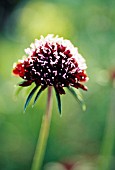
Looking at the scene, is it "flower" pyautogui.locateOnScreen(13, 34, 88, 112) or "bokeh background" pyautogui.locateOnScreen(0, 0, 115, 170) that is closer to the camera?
"flower" pyautogui.locateOnScreen(13, 34, 88, 112)

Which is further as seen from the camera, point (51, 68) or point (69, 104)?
point (69, 104)

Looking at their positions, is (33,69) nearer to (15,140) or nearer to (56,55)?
(56,55)

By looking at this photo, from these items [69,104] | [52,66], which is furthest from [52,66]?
[69,104]

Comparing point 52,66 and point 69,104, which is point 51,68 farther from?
point 69,104

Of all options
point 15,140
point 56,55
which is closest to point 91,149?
point 15,140

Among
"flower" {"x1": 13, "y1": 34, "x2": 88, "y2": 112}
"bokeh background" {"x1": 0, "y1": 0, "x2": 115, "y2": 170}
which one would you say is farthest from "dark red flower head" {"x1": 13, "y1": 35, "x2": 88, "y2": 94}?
"bokeh background" {"x1": 0, "y1": 0, "x2": 115, "y2": 170}

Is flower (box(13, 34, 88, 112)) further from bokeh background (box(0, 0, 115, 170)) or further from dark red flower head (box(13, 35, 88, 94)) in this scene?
bokeh background (box(0, 0, 115, 170))

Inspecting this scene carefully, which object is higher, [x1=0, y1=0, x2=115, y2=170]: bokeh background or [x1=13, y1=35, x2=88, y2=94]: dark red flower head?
[x1=0, y1=0, x2=115, y2=170]: bokeh background
